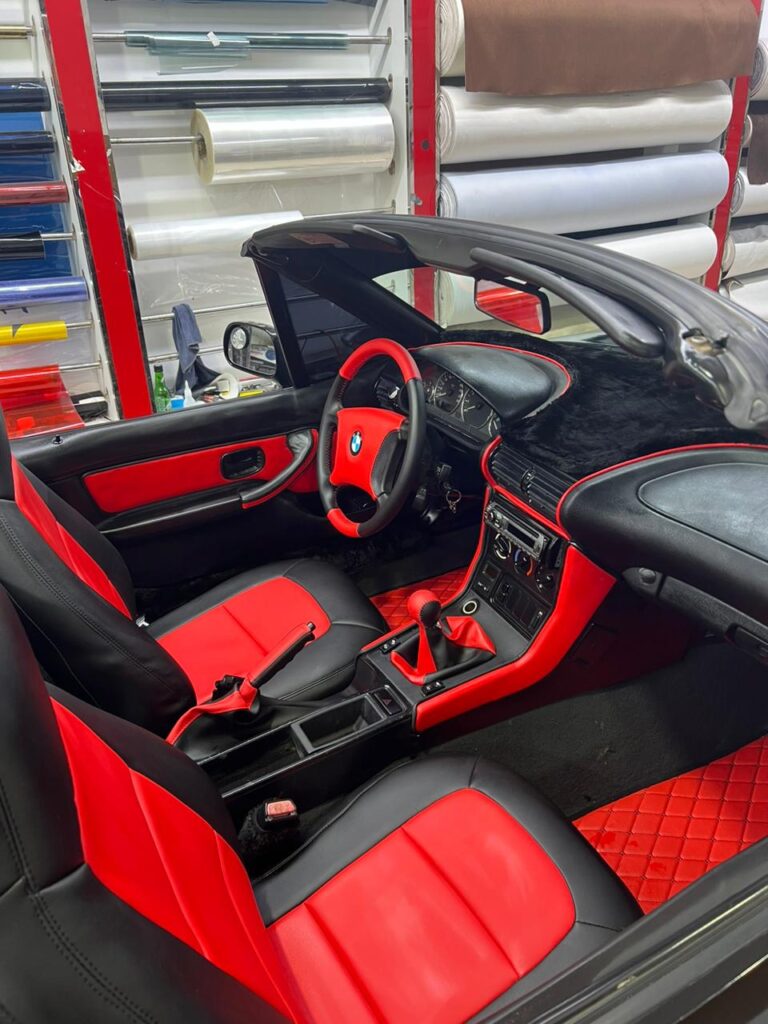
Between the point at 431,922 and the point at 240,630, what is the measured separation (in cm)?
78

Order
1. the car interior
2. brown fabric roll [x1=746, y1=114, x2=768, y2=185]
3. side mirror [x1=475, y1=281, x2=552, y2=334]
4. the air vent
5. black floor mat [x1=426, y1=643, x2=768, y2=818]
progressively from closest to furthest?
the car interior
side mirror [x1=475, y1=281, x2=552, y2=334]
the air vent
black floor mat [x1=426, y1=643, x2=768, y2=818]
brown fabric roll [x1=746, y1=114, x2=768, y2=185]

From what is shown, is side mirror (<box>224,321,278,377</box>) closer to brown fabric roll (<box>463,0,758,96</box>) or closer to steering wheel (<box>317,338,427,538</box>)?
steering wheel (<box>317,338,427,538</box>)

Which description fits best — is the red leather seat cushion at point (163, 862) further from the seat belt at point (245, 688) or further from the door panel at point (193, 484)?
the door panel at point (193, 484)

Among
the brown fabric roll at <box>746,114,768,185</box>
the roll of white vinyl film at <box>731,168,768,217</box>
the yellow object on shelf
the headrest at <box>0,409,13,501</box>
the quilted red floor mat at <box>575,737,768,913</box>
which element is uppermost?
the brown fabric roll at <box>746,114,768,185</box>

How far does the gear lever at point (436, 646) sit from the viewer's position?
4.55 ft

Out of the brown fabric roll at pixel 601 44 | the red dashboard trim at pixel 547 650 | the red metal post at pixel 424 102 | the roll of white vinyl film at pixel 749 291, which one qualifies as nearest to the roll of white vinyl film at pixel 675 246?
the roll of white vinyl film at pixel 749 291

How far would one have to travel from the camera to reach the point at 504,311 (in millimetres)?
1333

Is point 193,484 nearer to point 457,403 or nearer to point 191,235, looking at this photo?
point 457,403

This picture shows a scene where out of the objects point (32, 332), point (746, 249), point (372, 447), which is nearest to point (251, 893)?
point (372, 447)

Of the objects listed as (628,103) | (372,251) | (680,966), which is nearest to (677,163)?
(628,103)

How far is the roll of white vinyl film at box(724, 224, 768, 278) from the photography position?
4129 millimetres

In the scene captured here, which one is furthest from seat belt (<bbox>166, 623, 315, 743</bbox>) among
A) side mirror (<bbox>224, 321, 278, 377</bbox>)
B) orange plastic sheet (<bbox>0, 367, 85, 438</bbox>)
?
orange plastic sheet (<bbox>0, 367, 85, 438</bbox>)

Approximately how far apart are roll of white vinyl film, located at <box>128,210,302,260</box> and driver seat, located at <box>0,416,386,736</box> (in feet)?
4.97

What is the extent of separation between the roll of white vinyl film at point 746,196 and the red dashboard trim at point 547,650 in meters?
3.55
